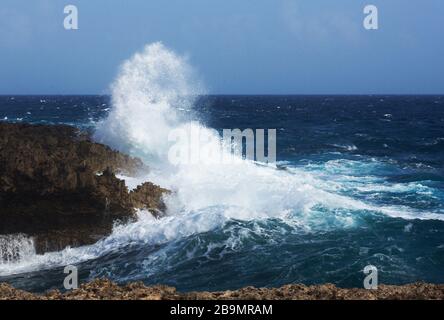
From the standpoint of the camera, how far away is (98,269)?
1056 cm

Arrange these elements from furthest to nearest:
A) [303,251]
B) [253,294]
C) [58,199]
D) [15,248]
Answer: [58,199]
[15,248]
[303,251]
[253,294]

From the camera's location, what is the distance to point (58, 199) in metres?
13.2

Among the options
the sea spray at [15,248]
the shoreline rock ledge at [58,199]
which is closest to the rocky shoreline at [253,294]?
the sea spray at [15,248]

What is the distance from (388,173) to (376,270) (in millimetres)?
12711

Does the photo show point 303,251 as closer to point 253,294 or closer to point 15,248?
point 253,294

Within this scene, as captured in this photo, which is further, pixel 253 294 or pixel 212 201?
pixel 212 201

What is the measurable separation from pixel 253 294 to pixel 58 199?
8823mm

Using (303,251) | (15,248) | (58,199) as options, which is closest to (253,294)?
(303,251)

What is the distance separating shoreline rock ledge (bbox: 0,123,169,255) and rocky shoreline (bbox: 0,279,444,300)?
20.6 feet

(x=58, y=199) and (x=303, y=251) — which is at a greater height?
(x=58, y=199)

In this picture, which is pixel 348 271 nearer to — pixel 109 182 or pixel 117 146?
pixel 109 182

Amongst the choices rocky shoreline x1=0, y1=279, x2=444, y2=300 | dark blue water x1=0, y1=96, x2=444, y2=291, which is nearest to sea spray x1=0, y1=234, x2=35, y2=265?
dark blue water x1=0, y1=96, x2=444, y2=291

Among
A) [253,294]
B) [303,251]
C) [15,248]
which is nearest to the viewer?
[253,294]
